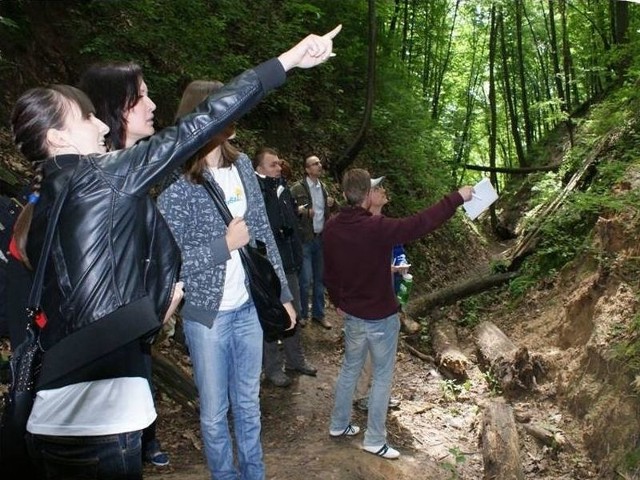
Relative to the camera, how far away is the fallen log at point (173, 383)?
16.2 ft

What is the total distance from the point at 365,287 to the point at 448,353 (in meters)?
3.55

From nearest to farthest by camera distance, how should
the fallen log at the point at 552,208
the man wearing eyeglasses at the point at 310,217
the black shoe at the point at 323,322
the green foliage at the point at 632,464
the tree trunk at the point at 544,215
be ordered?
the green foliage at the point at 632,464 < the man wearing eyeglasses at the point at 310,217 < the black shoe at the point at 323,322 < the fallen log at the point at 552,208 < the tree trunk at the point at 544,215

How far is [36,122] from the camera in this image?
6.36ft

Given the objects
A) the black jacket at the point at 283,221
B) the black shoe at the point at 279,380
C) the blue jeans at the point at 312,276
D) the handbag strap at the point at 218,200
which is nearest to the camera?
the handbag strap at the point at 218,200

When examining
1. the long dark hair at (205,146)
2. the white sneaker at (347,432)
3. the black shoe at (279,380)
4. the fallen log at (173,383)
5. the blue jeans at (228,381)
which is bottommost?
the white sneaker at (347,432)

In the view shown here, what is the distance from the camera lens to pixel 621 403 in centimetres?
490

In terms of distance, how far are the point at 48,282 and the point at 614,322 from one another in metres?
5.60

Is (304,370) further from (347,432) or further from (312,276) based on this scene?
(312,276)

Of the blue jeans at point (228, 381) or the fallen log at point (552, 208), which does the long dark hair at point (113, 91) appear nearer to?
the blue jeans at point (228, 381)

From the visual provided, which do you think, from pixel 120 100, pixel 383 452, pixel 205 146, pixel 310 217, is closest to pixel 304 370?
pixel 383 452

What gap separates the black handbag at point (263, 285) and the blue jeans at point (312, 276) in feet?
13.5

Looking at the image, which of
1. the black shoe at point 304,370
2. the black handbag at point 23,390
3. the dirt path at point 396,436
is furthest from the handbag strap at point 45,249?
the black shoe at point 304,370

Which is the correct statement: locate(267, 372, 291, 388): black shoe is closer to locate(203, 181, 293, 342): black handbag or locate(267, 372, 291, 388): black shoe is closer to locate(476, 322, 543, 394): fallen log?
locate(476, 322, 543, 394): fallen log

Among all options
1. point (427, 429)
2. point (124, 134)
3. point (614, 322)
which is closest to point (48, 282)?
point (124, 134)
